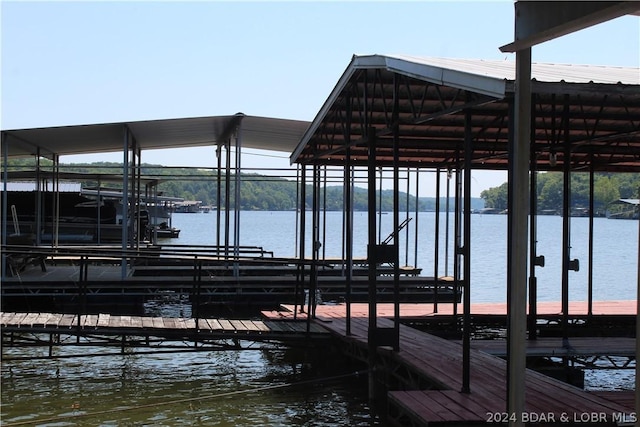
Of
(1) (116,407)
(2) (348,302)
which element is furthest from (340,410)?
(1) (116,407)

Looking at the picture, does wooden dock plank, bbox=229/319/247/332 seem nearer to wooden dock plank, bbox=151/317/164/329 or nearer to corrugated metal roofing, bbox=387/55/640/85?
wooden dock plank, bbox=151/317/164/329

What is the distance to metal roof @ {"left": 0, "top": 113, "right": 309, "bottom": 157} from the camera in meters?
17.6

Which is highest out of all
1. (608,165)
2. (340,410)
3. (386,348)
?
(608,165)

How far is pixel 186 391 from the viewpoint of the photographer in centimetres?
1088

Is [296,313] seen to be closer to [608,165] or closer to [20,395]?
[20,395]

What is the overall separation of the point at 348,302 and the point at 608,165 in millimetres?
7040

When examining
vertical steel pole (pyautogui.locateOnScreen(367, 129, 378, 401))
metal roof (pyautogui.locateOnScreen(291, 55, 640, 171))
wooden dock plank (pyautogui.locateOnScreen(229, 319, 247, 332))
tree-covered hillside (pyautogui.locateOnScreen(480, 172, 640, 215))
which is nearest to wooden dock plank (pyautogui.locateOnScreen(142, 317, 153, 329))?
wooden dock plank (pyautogui.locateOnScreen(229, 319, 247, 332))

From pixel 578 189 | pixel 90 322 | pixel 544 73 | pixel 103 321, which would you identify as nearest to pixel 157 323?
pixel 103 321

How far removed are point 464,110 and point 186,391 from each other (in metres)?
5.40

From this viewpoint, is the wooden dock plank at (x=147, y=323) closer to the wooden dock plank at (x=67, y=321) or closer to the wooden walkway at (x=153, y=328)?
the wooden walkway at (x=153, y=328)

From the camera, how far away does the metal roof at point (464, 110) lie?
291 inches

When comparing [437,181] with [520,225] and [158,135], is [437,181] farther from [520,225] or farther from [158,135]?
[520,225]

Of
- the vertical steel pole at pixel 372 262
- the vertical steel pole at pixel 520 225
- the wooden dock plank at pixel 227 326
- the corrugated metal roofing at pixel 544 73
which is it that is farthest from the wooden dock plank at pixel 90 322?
the vertical steel pole at pixel 520 225

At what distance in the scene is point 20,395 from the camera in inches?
412
